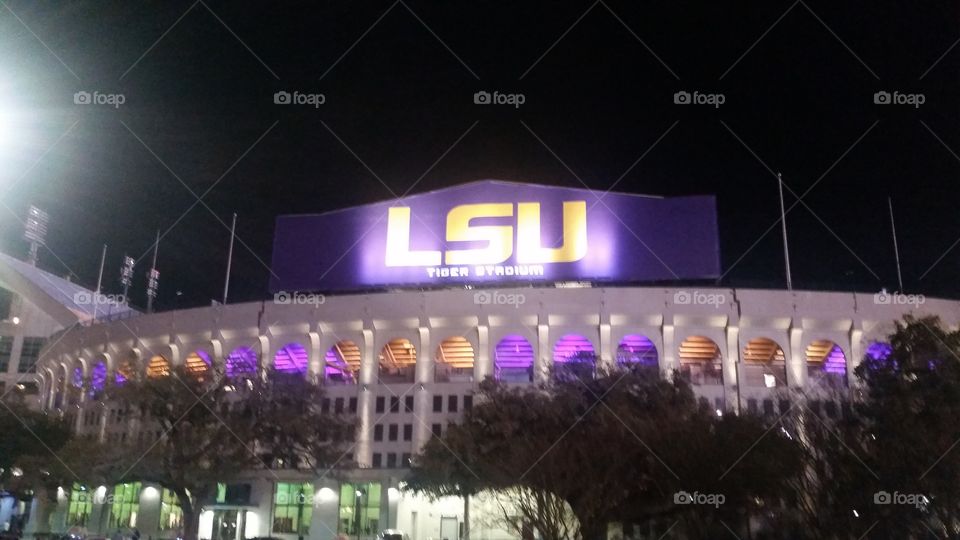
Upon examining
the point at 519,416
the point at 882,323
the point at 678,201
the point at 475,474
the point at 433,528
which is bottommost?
the point at 433,528

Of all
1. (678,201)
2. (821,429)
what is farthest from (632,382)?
(678,201)

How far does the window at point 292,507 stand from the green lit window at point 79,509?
18557 mm

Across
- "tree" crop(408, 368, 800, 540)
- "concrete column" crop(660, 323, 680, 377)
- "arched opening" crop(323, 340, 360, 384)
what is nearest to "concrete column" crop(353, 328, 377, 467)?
"arched opening" crop(323, 340, 360, 384)

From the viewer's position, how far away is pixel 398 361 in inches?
2447

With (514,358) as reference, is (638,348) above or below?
above

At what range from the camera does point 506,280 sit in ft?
182

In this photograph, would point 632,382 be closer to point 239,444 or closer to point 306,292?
point 239,444

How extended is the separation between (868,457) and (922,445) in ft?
5.69

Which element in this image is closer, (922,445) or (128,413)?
(922,445)

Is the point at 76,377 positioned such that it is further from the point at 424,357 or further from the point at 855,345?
the point at 855,345

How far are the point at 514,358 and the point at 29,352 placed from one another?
65083mm

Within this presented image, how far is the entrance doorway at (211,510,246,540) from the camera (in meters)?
55.8

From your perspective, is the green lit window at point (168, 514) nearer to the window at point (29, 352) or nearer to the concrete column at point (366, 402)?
the concrete column at point (366, 402)

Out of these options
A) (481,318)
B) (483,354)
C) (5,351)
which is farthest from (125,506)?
(5,351)
